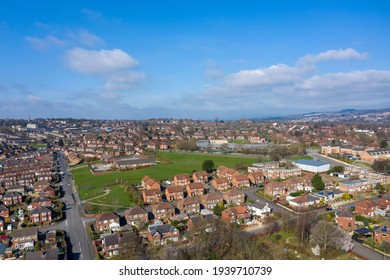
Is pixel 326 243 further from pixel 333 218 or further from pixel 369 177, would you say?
pixel 369 177

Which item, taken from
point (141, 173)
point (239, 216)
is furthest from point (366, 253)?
point (141, 173)

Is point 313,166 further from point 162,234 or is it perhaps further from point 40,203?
point 40,203

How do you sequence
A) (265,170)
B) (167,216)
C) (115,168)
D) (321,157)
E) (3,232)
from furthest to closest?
(321,157), (115,168), (265,170), (167,216), (3,232)

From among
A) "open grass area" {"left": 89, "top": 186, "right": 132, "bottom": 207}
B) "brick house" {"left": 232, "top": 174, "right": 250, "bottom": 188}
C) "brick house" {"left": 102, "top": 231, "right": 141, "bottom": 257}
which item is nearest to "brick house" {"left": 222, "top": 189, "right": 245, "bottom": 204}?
"brick house" {"left": 232, "top": 174, "right": 250, "bottom": 188}

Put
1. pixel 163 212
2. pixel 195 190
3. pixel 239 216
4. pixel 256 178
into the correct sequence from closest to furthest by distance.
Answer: pixel 239 216, pixel 163 212, pixel 195 190, pixel 256 178

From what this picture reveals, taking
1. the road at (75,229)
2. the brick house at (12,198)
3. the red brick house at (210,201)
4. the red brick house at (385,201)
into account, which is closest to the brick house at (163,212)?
the red brick house at (210,201)

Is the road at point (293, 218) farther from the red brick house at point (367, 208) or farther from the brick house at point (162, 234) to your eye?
the brick house at point (162, 234)

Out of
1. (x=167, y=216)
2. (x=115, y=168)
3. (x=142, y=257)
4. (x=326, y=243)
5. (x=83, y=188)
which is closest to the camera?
(x=142, y=257)

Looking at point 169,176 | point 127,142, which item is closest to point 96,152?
point 127,142
